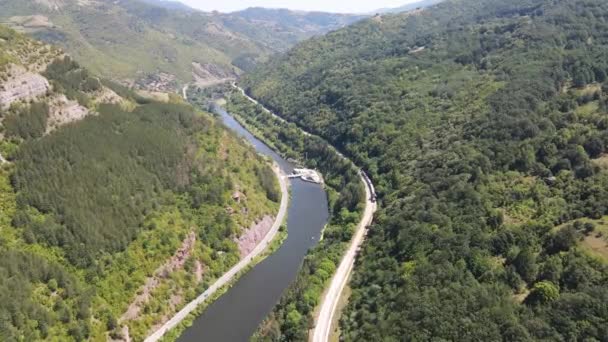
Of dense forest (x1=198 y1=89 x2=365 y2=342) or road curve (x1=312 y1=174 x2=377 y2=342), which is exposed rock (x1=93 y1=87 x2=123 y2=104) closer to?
dense forest (x1=198 y1=89 x2=365 y2=342)

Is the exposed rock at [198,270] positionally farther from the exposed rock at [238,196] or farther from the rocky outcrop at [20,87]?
the rocky outcrop at [20,87]

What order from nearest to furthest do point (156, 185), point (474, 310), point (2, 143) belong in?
point (474, 310) < point (2, 143) < point (156, 185)

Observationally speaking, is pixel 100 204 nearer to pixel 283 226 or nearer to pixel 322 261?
pixel 322 261

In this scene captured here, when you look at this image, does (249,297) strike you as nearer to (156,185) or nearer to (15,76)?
(156,185)

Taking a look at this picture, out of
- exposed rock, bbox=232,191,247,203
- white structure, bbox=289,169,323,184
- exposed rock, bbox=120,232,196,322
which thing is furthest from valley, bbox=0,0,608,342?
white structure, bbox=289,169,323,184

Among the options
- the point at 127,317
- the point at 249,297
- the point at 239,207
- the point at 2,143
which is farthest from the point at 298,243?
the point at 2,143

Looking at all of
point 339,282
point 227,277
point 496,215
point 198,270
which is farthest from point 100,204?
point 496,215

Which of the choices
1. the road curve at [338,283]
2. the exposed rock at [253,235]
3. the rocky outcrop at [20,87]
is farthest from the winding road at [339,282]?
the rocky outcrop at [20,87]
